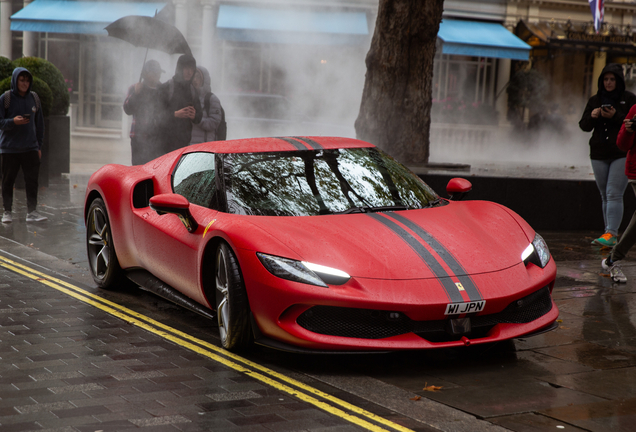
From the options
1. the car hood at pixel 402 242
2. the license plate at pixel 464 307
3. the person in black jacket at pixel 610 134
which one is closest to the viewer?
the license plate at pixel 464 307

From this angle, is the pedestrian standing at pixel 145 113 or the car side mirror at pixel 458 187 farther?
the pedestrian standing at pixel 145 113

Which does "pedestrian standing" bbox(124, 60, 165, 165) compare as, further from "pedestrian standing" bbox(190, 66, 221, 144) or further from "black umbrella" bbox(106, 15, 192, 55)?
"black umbrella" bbox(106, 15, 192, 55)

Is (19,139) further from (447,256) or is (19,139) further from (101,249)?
(447,256)

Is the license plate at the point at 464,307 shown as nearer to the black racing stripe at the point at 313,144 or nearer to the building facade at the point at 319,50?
the black racing stripe at the point at 313,144

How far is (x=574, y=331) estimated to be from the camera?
17.6 ft

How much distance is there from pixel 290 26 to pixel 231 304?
753 inches

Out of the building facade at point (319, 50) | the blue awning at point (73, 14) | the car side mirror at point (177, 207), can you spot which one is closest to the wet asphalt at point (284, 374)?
the car side mirror at point (177, 207)

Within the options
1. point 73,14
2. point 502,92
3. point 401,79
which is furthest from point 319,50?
point 401,79

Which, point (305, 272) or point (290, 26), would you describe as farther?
point (290, 26)

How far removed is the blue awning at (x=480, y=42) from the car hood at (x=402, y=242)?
18.5 meters

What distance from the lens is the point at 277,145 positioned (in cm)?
555

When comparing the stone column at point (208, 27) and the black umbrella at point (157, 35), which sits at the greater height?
the stone column at point (208, 27)

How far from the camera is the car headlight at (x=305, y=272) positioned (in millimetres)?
4203

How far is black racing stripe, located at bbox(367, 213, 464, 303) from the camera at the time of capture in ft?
13.8
